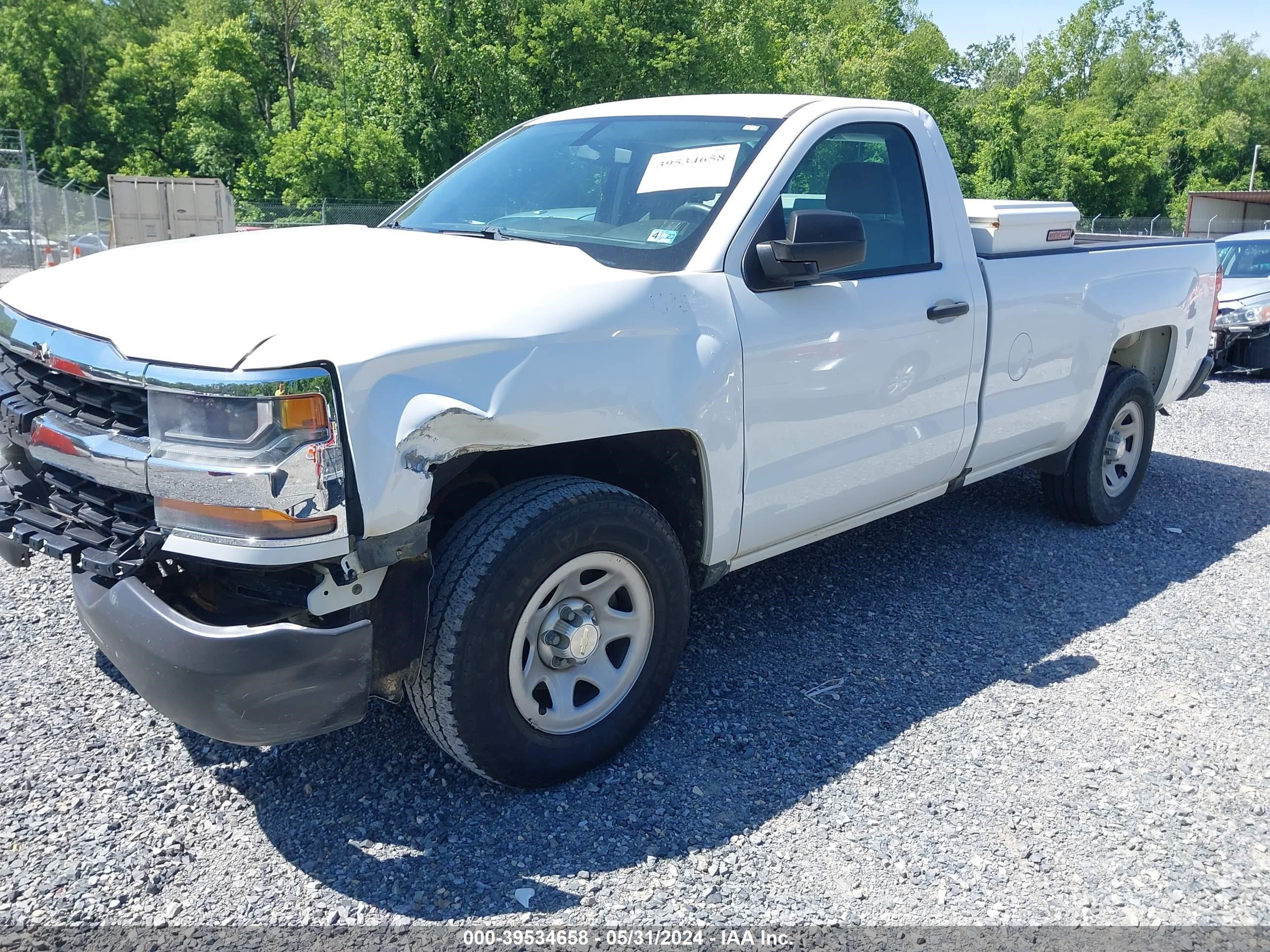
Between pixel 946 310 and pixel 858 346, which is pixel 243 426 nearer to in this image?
pixel 858 346

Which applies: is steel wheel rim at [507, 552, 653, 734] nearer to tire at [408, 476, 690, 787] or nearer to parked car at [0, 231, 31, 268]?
tire at [408, 476, 690, 787]

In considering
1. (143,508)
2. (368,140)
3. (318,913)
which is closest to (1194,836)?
(318,913)

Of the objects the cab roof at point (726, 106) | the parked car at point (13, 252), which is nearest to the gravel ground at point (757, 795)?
the cab roof at point (726, 106)

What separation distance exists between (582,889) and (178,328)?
1.73 meters

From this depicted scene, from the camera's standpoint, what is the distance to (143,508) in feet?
8.43

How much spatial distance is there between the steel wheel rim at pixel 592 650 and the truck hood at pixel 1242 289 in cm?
1023

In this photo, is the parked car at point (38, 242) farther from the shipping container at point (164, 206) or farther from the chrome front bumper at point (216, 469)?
the chrome front bumper at point (216, 469)

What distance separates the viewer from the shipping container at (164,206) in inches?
869

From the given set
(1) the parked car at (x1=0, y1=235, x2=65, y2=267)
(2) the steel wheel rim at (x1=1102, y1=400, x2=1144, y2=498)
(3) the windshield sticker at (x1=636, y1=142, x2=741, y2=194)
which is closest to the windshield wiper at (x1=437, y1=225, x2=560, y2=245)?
(3) the windshield sticker at (x1=636, y1=142, x2=741, y2=194)

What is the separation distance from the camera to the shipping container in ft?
72.4

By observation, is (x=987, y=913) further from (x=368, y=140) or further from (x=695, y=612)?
(x=368, y=140)

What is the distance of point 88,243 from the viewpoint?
23906mm

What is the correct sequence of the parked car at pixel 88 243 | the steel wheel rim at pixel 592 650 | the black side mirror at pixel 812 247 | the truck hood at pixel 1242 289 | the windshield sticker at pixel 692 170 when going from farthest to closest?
the parked car at pixel 88 243 < the truck hood at pixel 1242 289 < the windshield sticker at pixel 692 170 < the black side mirror at pixel 812 247 < the steel wheel rim at pixel 592 650

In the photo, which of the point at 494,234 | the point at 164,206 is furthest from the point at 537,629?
the point at 164,206
